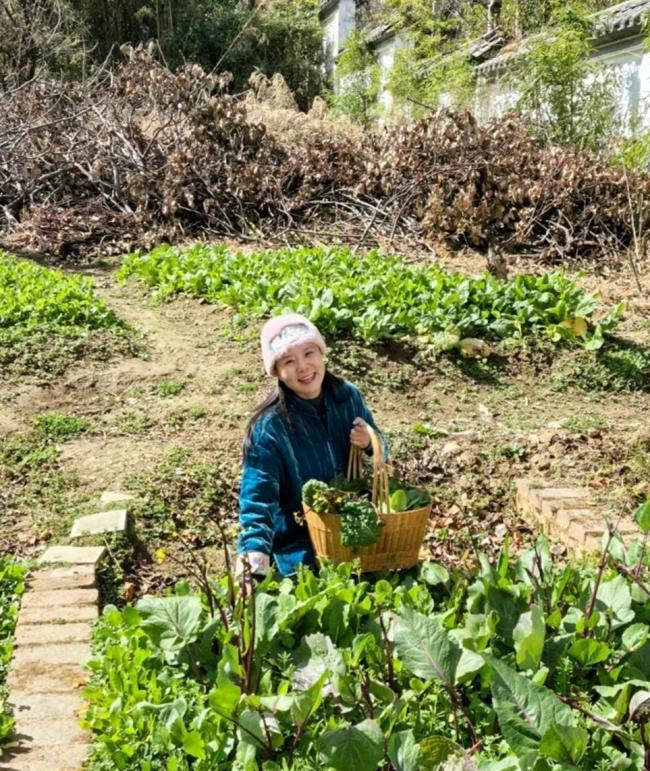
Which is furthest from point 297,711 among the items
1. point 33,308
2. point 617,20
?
point 617,20

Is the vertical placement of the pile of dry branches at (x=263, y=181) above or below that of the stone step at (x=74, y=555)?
above

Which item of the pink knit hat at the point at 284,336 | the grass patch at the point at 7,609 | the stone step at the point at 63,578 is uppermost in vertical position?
the pink knit hat at the point at 284,336

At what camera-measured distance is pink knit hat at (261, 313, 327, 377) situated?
3484 mm

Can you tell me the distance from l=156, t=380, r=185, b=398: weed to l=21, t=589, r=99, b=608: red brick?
2730 millimetres

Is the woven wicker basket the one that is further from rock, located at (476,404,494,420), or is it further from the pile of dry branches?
the pile of dry branches

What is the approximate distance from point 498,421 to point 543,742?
4304mm

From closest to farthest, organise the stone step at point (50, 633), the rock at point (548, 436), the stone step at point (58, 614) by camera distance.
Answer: the stone step at point (50, 633), the stone step at point (58, 614), the rock at point (548, 436)

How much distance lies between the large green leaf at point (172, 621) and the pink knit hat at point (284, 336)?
4.16ft

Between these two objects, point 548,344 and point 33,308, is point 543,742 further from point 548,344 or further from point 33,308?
point 33,308

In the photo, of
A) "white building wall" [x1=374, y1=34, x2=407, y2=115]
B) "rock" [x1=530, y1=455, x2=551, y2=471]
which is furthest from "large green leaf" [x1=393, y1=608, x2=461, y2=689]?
"white building wall" [x1=374, y1=34, x2=407, y2=115]

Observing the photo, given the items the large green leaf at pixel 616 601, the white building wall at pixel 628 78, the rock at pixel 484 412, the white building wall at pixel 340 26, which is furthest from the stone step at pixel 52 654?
the white building wall at pixel 340 26

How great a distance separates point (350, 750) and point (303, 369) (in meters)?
1.89

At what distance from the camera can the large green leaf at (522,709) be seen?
70.9 inches

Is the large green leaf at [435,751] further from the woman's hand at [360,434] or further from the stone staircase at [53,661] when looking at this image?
the woman's hand at [360,434]
